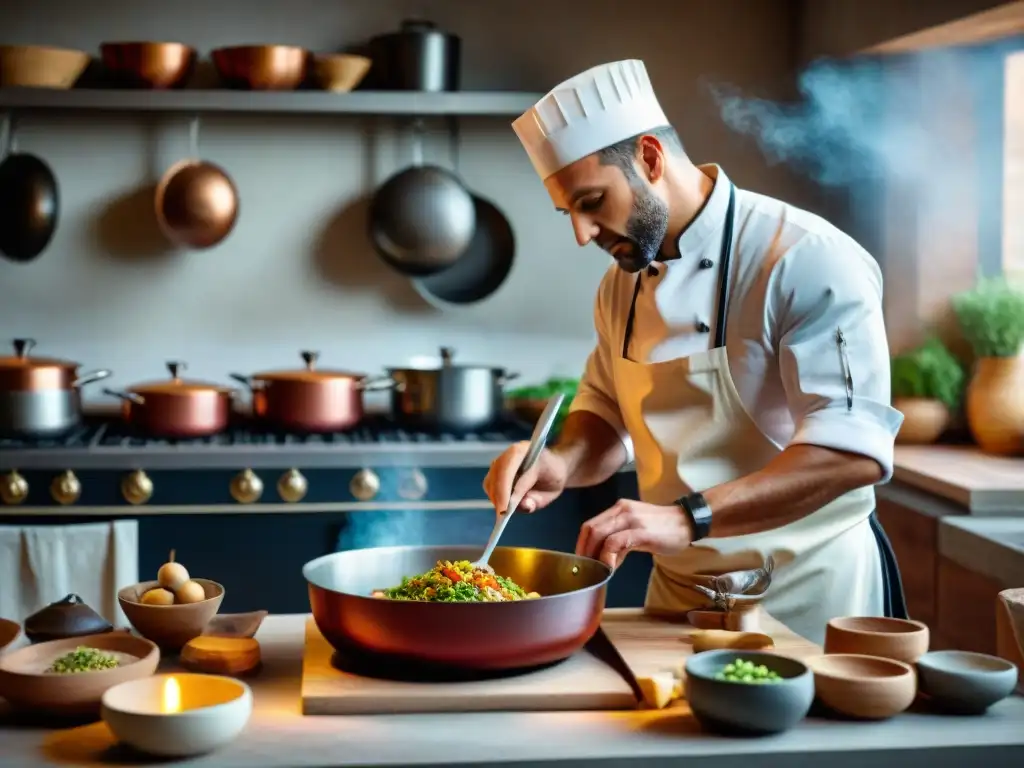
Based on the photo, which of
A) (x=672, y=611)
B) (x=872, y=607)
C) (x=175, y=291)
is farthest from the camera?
(x=175, y=291)

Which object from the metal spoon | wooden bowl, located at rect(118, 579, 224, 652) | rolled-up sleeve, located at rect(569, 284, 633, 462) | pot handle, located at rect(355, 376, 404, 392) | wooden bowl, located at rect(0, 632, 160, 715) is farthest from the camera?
pot handle, located at rect(355, 376, 404, 392)

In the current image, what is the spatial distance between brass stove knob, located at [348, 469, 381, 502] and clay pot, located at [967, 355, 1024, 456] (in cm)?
153

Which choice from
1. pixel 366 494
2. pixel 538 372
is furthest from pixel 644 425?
pixel 538 372

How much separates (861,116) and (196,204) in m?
1.90

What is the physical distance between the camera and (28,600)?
10.4 ft

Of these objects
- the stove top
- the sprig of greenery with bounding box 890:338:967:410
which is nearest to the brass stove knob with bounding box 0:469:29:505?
the stove top

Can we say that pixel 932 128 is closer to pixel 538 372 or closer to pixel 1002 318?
pixel 1002 318

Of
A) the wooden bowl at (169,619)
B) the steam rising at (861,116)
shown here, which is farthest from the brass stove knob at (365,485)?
the steam rising at (861,116)

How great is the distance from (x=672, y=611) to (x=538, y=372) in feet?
6.96

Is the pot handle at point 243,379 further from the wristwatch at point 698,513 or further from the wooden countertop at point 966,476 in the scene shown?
the wristwatch at point 698,513

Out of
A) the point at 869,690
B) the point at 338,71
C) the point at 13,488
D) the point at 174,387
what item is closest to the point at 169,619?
the point at 869,690

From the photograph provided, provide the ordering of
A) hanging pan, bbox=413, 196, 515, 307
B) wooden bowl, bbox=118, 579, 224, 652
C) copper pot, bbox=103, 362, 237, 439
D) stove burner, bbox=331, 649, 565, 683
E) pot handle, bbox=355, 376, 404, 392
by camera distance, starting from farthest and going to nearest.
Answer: hanging pan, bbox=413, 196, 515, 307 → pot handle, bbox=355, 376, 404, 392 → copper pot, bbox=103, 362, 237, 439 → wooden bowl, bbox=118, 579, 224, 652 → stove burner, bbox=331, 649, 565, 683

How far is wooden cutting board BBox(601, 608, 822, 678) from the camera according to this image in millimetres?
1597

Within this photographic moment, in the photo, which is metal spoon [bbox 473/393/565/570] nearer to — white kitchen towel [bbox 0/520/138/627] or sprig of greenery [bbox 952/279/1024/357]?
white kitchen towel [bbox 0/520/138/627]
